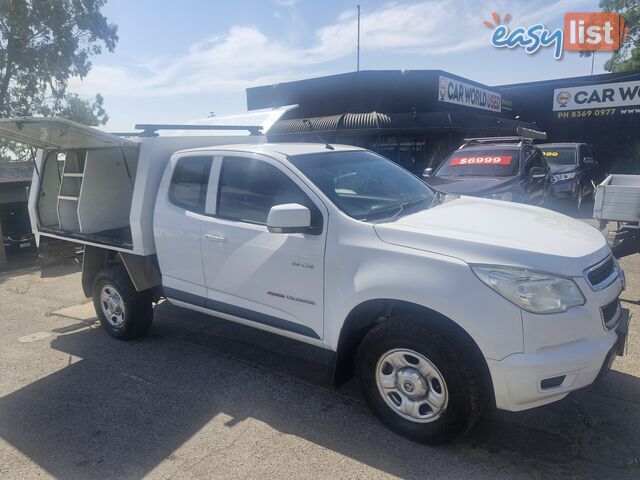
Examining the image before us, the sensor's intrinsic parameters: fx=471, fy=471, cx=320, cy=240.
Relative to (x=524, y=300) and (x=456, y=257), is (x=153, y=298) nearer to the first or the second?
(x=456, y=257)

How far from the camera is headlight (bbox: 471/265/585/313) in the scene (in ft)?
8.38

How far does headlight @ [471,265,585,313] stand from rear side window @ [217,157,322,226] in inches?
55.4

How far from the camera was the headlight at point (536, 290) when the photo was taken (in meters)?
2.55

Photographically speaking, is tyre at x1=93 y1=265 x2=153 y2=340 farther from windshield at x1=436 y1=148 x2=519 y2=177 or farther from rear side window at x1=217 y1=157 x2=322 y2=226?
windshield at x1=436 y1=148 x2=519 y2=177

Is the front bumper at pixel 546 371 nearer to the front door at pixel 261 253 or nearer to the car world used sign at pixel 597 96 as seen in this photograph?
the front door at pixel 261 253

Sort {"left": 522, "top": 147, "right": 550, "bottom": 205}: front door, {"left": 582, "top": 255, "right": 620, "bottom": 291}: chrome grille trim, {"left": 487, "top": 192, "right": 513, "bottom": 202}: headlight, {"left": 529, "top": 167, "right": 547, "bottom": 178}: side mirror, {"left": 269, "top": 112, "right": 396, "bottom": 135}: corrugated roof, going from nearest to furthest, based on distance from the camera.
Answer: {"left": 582, "top": 255, "right": 620, "bottom": 291}: chrome grille trim → {"left": 487, "top": 192, "right": 513, "bottom": 202}: headlight → {"left": 529, "top": 167, "right": 547, "bottom": 178}: side mirror → {"left": 522, "top": 147, "right": 550, "bottom": 205}: front door → {"left": 269, "top": 112, "right": 396, "bottom": 135}: corrugated roof

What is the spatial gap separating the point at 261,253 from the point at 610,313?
7.65 feet

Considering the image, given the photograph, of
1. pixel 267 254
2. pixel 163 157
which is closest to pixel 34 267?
pixel 163 157

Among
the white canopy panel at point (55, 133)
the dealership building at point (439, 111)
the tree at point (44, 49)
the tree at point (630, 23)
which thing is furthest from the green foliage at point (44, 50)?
the tree at point (630, 23)

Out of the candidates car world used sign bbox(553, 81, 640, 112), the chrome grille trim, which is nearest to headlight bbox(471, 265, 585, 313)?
the chrome grille trim

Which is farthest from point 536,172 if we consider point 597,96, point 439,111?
point 597,96

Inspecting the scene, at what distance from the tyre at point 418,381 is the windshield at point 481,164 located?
6.52 m

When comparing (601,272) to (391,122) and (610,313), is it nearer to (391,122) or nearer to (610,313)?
(610,313)

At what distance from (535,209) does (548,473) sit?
199 cm
